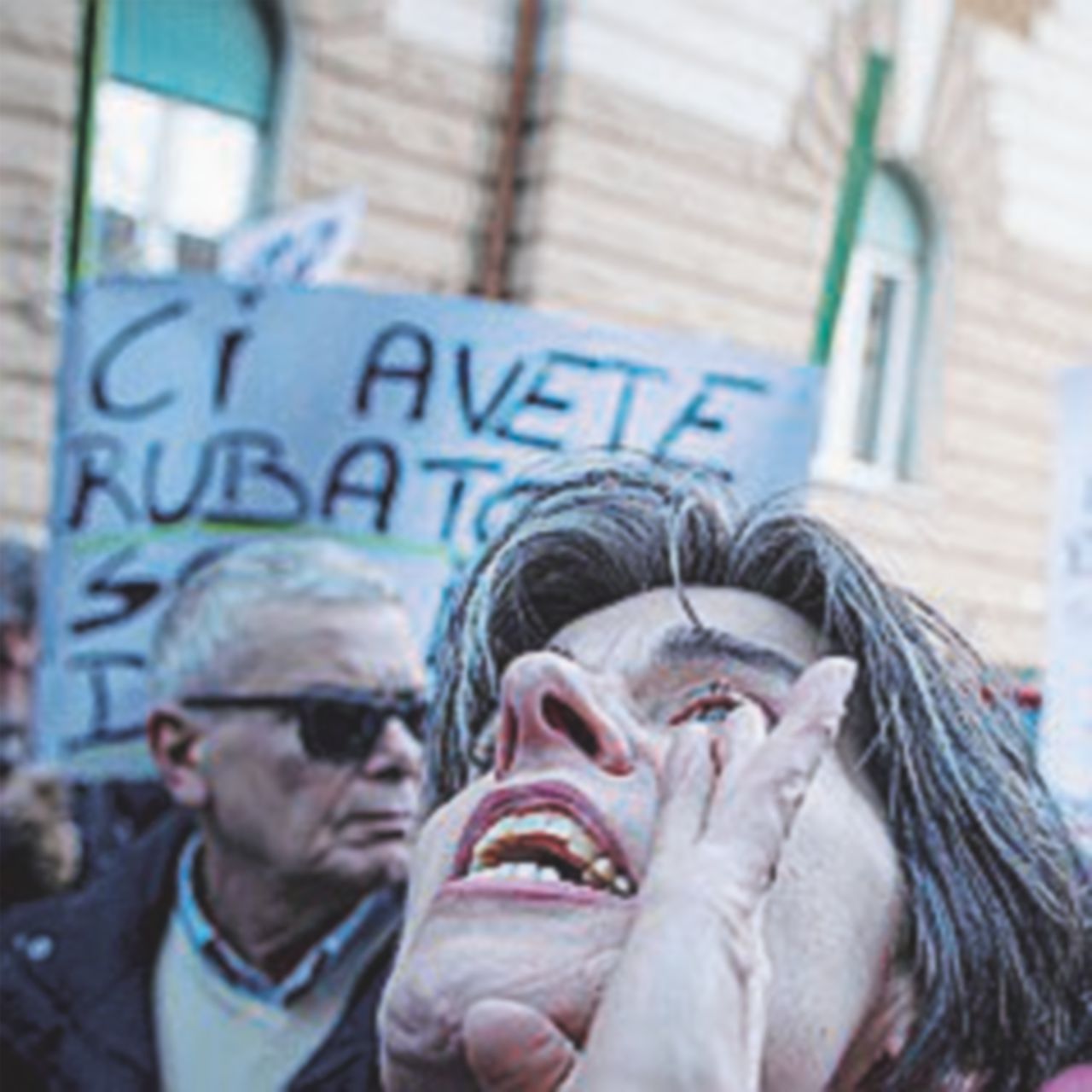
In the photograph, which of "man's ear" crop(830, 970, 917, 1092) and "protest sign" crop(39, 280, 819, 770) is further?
"protest sign" crop(39, 280, 819, 770)

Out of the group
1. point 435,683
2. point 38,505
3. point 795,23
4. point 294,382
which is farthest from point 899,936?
point 795,23

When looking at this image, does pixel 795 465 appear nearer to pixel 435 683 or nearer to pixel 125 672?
pixel 125 672

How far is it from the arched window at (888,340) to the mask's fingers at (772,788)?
10284mm

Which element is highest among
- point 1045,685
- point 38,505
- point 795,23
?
point 795,23

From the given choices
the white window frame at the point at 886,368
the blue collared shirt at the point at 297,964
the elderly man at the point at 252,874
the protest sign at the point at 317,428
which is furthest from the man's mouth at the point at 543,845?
the white window frame at the point at 886,368

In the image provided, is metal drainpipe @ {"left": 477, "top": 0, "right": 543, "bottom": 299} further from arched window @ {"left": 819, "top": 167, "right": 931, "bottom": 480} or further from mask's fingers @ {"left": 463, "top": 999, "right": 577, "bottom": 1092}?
mask's fingers @ {"left": 463, "top": 999, "right": 577, "bottom": 1092}

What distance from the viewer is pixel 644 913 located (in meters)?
1.02

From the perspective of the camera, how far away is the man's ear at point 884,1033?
1216mm

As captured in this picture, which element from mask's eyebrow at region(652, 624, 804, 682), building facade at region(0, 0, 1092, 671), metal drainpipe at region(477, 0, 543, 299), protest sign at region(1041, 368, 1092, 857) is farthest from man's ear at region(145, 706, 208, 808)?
metal drainpipe at region(477, 0, 543, 299)

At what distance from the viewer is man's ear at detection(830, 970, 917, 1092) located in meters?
1.22

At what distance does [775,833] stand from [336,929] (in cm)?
139

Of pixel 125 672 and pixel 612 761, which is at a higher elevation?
pixel 612 761

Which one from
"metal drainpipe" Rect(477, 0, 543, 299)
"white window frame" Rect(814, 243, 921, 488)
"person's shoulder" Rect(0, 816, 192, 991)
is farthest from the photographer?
"white window frame" Rect(814, 243, 921, 488)

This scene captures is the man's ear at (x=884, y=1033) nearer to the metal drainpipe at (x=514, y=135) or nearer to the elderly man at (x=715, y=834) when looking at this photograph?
the elderly man at (x=715, y=834)
